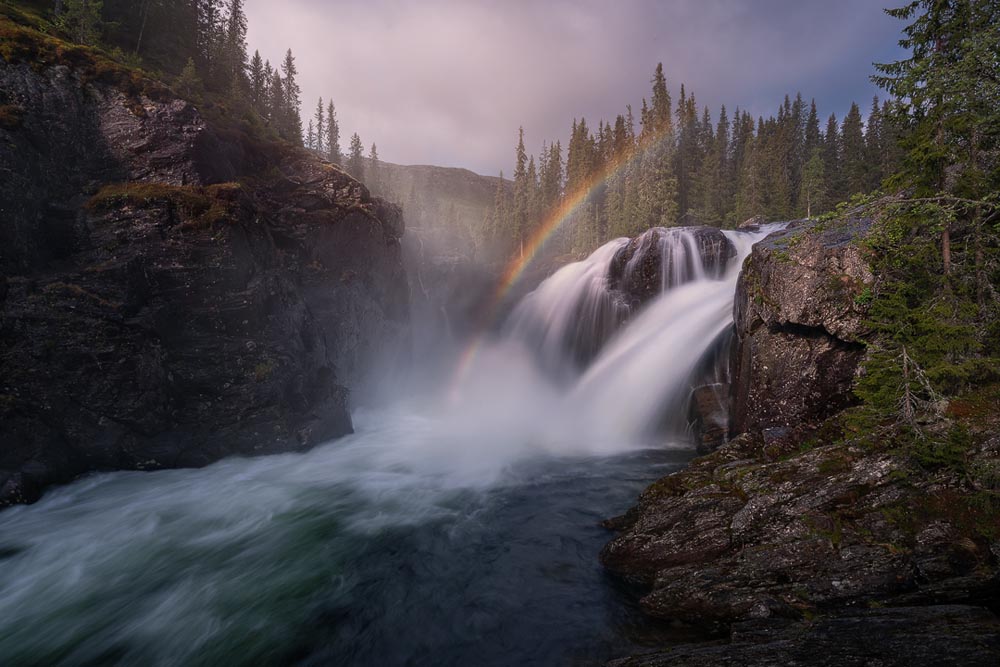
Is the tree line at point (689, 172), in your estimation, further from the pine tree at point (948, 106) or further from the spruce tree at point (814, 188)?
the pine tree at point (948, 106)

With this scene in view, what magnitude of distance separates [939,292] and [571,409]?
57.3ft

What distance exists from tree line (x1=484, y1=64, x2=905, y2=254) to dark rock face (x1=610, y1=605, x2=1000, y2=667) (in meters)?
48.3

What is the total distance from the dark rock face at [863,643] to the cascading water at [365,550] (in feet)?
4.46

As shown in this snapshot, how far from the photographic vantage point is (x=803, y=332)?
12070mm

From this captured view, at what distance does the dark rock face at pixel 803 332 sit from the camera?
11.1 metres

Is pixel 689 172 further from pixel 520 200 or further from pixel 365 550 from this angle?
pixel 365 550

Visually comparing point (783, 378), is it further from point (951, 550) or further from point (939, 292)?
Answer: point (951, 550)

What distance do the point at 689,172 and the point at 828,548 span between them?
66.9m

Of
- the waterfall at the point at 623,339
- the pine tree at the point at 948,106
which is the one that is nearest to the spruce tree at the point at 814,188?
the waterfall at the point at 623,339

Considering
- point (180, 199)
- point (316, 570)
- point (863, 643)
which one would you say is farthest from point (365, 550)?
point (180, 199)

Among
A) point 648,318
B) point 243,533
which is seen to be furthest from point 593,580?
point 648,318

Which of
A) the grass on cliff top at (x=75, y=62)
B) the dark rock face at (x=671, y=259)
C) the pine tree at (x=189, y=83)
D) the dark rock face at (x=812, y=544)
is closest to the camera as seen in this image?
the dark rock face at (x=812, y=544)

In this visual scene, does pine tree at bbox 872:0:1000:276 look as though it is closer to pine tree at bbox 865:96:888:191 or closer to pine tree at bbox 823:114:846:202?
pine tree at bbox 865:96:888:191

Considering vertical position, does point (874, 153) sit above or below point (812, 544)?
above
